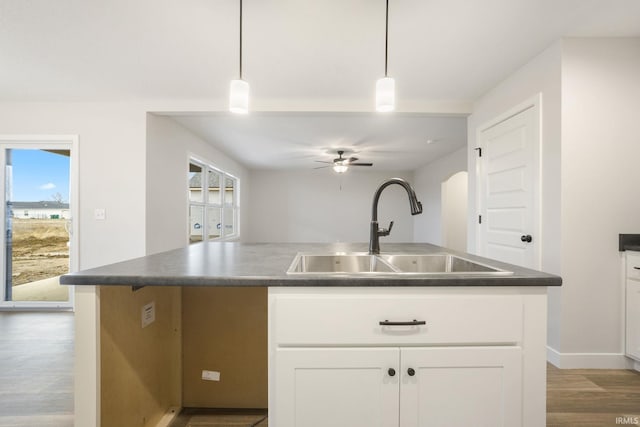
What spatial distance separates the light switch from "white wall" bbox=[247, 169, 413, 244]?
489 cm

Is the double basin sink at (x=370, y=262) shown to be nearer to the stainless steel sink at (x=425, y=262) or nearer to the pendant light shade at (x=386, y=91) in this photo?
the stainless steel sink at (x=425, y=262)

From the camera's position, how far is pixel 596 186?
2064 mm

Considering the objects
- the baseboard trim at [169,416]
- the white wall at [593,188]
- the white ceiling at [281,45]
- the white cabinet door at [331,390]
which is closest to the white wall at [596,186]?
the white wall at [593,188]

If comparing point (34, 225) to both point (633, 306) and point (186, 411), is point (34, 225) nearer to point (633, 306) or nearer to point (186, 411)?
point (186, 411)

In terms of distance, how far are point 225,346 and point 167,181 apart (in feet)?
9.22

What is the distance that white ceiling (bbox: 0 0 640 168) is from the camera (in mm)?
1822

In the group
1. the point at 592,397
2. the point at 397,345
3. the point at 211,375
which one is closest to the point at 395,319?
the point at 397,345

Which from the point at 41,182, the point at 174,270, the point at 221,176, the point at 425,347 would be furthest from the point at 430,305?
the point at 221,176

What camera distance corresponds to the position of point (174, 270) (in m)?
1.06

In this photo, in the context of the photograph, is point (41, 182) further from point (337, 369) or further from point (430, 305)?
point (430, 305)

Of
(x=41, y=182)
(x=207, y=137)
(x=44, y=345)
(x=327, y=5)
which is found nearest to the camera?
(x=327, y=5)

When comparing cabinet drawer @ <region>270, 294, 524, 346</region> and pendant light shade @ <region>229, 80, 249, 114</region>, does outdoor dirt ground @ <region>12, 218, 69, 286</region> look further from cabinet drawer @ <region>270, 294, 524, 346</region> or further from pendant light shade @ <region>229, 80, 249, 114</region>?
cabinet drawer @ <region>270, 294, 524, 346</region>

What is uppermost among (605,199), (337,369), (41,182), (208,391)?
(41,182)

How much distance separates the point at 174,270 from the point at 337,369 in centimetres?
67
